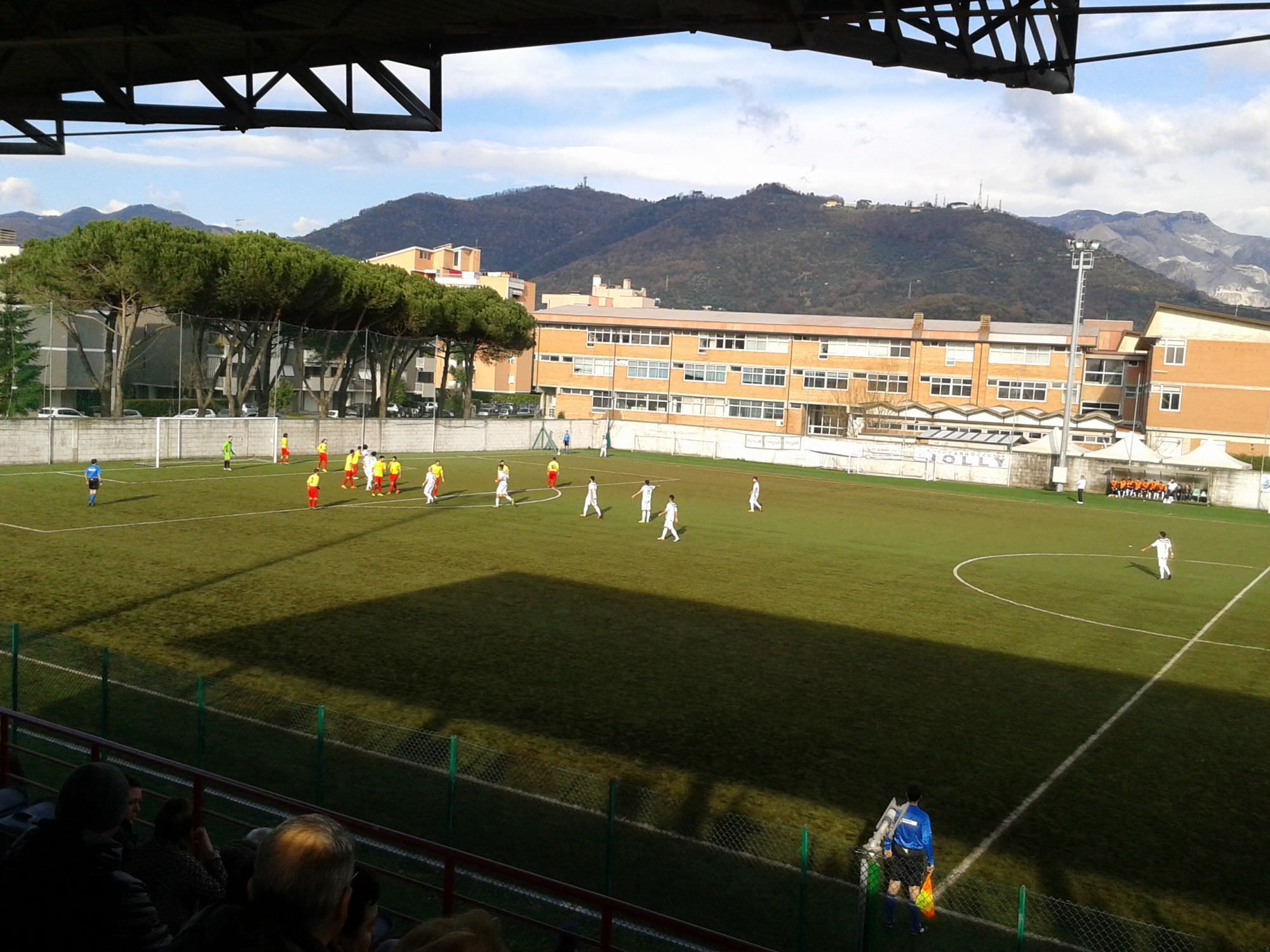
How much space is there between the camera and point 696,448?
7331 centimetres

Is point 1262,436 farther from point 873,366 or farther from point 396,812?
point 396,812

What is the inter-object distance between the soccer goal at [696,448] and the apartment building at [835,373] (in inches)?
430

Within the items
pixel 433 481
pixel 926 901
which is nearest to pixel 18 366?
pixel 433 481

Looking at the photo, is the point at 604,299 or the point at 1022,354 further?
the point at 604,299

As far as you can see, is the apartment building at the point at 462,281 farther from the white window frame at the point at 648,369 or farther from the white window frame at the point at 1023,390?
the white window frame at the point at 1023,390

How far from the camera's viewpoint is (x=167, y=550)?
25.7m

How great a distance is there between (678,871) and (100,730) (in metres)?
7.42

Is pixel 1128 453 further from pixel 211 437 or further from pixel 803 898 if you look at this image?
pixel 803 898

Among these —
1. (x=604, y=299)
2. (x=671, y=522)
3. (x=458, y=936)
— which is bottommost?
(x=671, y=522)

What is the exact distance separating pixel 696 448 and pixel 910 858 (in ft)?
210

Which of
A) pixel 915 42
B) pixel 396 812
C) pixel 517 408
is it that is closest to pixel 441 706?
pixel 396 812

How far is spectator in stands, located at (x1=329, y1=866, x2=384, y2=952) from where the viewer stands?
13.0ft

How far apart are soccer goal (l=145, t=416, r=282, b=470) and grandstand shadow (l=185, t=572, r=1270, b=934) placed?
96.0 feet

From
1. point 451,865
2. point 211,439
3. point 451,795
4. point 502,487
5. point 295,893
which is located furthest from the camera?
point 211,439
